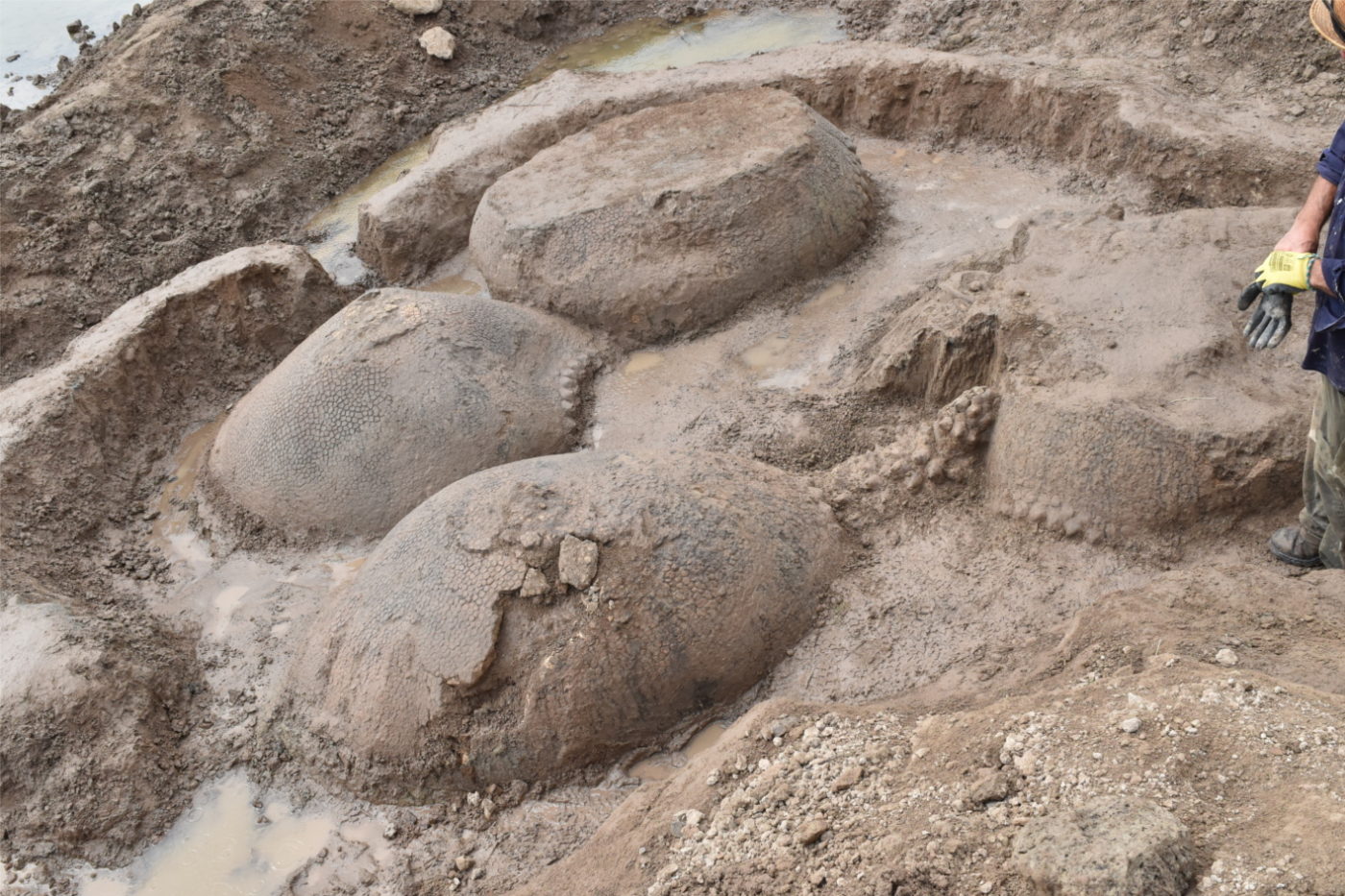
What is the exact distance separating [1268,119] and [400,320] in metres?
4.14

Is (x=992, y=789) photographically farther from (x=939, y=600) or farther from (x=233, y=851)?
(x=233, y=851)

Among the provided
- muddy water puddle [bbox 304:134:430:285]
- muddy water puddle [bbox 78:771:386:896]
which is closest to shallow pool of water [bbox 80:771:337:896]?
muddy water puddle [bbox 78:771:386:896]

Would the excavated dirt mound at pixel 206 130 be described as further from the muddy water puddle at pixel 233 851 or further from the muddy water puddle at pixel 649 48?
the muddy water puddle at pixel 233 851

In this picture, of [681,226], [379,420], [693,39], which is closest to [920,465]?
[681,226]

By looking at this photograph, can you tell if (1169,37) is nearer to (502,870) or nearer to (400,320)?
(400,320)

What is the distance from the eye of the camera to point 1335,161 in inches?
103

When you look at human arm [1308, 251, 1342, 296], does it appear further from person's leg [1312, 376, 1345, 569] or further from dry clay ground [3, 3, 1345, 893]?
dry clay ground [3, 3, 1345, 893]

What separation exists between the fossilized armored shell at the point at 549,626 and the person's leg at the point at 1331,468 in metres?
1.40

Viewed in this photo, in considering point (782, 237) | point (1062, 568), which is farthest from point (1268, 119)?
point (1062, 568)

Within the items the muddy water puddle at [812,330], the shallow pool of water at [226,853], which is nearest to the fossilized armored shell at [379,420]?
the muddy water puddle at [812,330]

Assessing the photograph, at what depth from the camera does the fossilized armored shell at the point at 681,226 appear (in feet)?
14.9

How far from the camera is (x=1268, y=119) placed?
4.79 meters

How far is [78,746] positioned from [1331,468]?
12.3 feet

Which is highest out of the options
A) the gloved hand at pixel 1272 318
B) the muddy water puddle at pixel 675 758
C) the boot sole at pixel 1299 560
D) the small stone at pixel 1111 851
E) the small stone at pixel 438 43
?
the small stone at pixel 438 43
